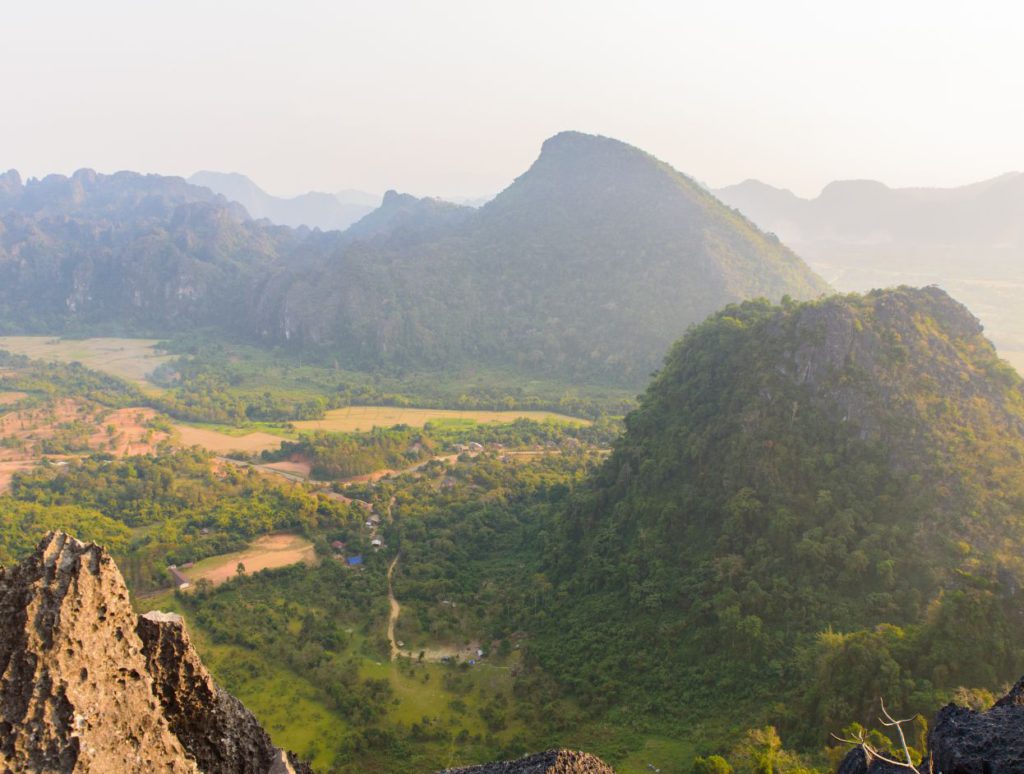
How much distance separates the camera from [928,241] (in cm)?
14450

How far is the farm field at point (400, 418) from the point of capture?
6650cm

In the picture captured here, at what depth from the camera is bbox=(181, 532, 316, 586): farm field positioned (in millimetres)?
35688

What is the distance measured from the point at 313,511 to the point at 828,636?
32936 millimetres

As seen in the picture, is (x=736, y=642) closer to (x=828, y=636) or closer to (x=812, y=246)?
(x=828, y=636)

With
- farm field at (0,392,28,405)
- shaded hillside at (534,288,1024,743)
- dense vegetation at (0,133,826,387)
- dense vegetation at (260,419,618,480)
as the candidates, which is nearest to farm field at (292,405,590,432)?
dense vegetation at (260,419,618,480)

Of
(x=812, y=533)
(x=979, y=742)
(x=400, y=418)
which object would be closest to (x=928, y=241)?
(x=400, y=418)

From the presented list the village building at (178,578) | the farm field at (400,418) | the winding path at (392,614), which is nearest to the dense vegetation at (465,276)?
the farm field at (400,418)

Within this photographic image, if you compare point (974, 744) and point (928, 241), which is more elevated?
point (928, 241)

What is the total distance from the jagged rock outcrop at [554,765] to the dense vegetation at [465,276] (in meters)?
68.9

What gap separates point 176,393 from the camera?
261 feet

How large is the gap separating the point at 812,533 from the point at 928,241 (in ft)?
509

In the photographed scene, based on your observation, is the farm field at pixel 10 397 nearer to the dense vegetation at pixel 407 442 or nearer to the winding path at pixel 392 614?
the dense vegetation at pixel 407 442

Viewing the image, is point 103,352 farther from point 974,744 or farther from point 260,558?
point 974,744

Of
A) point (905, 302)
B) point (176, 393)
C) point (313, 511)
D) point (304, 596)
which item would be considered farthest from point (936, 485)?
point (176, 393)
